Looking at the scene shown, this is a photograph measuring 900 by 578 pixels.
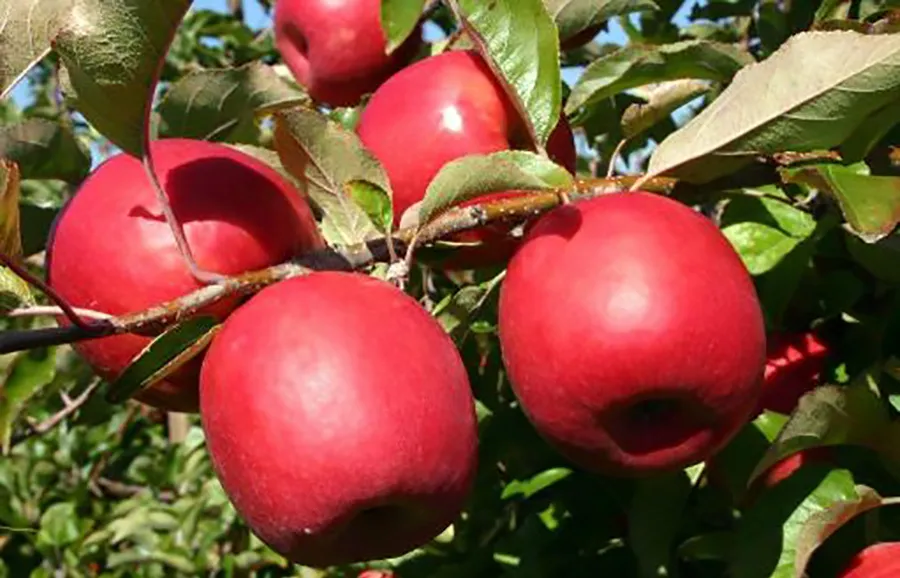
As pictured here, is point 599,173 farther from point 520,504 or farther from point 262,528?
point 262,528

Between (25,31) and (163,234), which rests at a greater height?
(25,31)

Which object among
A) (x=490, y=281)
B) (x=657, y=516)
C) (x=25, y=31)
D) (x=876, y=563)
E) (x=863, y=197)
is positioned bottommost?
(x=657, y=516)

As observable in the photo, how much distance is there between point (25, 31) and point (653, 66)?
22.8 inches

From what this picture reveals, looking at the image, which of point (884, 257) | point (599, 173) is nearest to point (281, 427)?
point (884, 257)

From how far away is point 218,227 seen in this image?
3.16ft

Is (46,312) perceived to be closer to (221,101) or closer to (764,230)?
(221,101)

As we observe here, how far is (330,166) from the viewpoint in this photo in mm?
1038

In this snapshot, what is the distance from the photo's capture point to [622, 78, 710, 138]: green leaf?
117 cm

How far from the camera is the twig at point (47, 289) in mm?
834

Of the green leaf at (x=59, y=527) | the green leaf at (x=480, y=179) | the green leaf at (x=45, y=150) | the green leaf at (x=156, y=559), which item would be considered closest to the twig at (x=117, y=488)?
the green leaf at (x=59, y=527)

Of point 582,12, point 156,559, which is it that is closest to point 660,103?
point 582,12

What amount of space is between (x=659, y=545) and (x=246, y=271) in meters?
0.53

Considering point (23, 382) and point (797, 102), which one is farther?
point (23, 382)

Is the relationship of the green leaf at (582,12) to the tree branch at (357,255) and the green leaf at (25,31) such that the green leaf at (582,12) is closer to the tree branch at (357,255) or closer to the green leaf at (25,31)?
the tree branch at (357,255)
